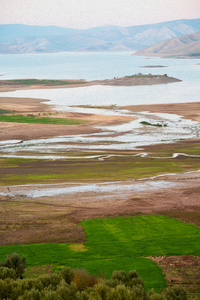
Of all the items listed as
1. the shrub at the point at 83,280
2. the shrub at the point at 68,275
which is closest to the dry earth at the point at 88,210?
the shrub at the point at 83,280

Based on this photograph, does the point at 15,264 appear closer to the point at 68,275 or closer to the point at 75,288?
the point at 68,275

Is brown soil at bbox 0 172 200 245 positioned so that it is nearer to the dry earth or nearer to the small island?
the dry earth

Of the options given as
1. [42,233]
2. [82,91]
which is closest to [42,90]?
[82,91]

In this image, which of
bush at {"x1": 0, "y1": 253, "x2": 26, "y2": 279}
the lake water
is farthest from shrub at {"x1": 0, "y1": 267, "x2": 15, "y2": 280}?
the lake water

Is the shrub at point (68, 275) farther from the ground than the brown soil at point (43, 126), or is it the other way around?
the brown soil at point (43, 126)

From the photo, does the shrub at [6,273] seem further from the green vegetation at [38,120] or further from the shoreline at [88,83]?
the shoreline at [88,83]

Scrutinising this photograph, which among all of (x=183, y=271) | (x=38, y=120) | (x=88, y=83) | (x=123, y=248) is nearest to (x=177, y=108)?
(x=38, y=120)
